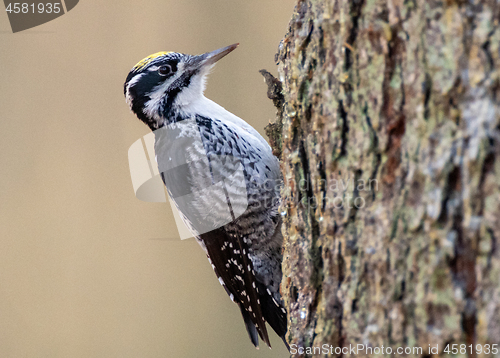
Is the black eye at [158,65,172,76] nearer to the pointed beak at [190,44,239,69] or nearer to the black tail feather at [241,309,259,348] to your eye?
the pointed beak at [190,44,239,69]

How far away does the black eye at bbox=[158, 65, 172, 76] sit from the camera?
1.97 meters

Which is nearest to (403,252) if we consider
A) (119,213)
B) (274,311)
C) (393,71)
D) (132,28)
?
(393,71)

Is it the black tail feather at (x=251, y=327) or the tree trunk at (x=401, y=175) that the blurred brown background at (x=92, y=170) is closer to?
the black tail feather at (x=251, y=327)

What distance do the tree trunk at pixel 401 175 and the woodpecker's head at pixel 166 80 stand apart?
1.06 m

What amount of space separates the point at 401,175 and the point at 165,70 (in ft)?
4.97

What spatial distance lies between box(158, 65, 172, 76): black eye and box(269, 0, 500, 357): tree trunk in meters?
1.14

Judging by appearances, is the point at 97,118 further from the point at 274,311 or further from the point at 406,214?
the point at 406,214

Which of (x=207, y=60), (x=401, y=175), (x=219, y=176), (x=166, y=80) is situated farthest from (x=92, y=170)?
(x=401, y=175)

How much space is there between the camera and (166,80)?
77.5 inches

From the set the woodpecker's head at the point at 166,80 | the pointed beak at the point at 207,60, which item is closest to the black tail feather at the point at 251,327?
the woodpecker's head at the point at 166,80

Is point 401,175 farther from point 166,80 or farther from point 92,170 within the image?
point 92,170

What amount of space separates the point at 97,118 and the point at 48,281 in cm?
137

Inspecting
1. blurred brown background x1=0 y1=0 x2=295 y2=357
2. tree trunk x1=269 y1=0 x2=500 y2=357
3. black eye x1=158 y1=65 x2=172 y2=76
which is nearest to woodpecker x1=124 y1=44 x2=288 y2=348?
black eye x1=158 y1=65 x2=172 y2=76

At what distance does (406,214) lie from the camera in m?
0.75
